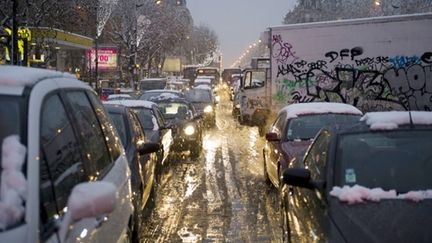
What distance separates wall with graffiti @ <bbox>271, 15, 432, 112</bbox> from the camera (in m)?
19.3

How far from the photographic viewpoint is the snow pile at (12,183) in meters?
2.93

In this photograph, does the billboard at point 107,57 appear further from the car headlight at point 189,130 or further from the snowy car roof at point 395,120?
the snowy car roof at point 395,120

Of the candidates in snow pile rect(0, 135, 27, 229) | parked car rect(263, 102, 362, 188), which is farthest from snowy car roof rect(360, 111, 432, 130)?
parked car rect(263, 102, 362, 188)

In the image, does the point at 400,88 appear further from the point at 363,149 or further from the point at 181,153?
the point at 363,149

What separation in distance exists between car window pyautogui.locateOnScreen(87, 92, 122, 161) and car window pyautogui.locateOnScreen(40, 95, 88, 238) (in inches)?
41.7

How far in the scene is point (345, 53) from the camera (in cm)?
1984

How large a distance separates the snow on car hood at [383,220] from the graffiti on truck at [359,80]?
49.2 feet

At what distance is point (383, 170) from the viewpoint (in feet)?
18.1

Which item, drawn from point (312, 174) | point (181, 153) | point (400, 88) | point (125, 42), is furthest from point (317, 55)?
point (125, 42)

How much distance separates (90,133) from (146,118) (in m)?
9.14

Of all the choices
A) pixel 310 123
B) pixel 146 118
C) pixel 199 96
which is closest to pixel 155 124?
pixel 146 118

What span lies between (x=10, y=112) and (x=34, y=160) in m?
0.34

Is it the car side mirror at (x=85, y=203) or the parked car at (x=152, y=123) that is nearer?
the car side mirror at (x=85, y=203)

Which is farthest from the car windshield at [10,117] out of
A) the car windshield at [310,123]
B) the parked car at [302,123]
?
the car windshield at [310,123]
